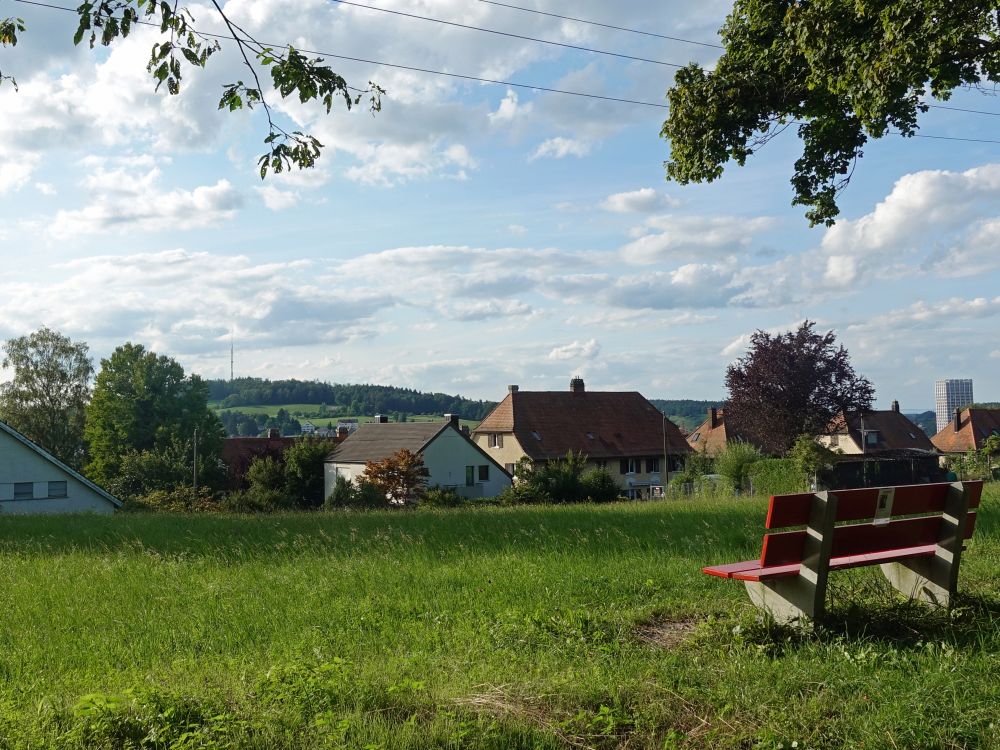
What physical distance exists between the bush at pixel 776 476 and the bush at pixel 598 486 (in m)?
7.65

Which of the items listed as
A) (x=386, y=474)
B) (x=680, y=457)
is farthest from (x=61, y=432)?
(x=680, y=457)

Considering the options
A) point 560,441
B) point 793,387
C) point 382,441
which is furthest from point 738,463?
point 382,441

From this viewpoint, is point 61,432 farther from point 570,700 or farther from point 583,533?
point 570,700

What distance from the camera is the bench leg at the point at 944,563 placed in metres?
6.92

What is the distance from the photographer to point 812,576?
6184 millimetres

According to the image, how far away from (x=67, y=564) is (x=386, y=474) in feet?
120

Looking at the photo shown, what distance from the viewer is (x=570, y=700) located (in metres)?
4.82

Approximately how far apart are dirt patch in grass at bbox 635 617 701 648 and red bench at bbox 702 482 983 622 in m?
0.50

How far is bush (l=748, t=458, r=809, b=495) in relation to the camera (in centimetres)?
2834

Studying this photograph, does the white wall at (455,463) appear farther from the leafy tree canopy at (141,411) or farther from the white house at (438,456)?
the leafy tree canopy at (141,411)

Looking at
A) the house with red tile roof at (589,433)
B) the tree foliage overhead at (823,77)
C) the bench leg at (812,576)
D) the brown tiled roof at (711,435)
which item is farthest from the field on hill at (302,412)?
the bench leg at (812,576)

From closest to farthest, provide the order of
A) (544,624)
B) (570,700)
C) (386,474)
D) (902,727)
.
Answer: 1. (902,727)
2. (570,700)
3. (544,624)
4. (386,474)

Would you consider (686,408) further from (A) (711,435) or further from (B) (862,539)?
(B) (862,539)

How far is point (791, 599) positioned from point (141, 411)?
2969 inches
